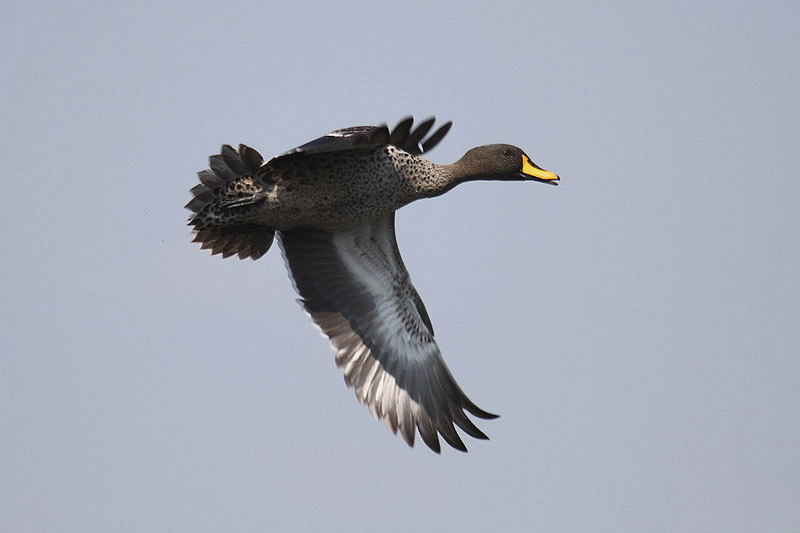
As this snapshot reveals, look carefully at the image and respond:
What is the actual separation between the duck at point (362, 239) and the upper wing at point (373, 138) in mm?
34

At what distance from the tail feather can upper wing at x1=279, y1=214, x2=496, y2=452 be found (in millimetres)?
603

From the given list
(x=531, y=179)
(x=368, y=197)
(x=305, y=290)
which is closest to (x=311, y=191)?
(x=368, y=197)

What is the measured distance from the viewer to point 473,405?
A: 10.8 metres

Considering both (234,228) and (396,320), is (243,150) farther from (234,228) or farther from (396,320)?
(396,320)

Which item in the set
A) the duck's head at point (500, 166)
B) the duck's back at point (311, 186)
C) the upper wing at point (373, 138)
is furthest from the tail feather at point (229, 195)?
the duck's head at point (500, 166)

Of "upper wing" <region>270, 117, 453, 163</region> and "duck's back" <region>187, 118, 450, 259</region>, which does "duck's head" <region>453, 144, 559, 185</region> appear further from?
"upper wing" <region>270, 117, 453, 163</region>

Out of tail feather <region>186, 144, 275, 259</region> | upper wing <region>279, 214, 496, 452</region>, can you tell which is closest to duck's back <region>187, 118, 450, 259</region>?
tail feather <region>186, 144, 275, 259</region>

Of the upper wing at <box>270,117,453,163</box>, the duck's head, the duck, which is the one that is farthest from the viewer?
the duck's head

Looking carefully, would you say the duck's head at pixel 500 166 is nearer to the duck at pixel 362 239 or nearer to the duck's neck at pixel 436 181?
Result: the duck at pixel 362 239

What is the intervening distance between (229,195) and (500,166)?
98.4 inches

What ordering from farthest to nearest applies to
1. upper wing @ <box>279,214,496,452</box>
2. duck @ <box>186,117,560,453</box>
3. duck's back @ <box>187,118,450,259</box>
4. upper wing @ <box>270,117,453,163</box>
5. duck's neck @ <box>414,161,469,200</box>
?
upper wing @ <box>279,214,496,452</box>, duck's neck @ <box>414,161,469,200</box>, duck @ <box>186,117,560,453</box>, duck's back @ <box>187,118,450,259</box>, upper wing @ <box>270,117,453,163</box>

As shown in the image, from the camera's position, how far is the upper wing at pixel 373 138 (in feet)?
30.0

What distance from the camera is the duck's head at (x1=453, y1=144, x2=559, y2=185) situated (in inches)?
419

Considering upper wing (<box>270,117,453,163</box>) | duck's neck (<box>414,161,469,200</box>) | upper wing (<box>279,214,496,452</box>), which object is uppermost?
upper wing (<box>270,117,453,163</box>)
